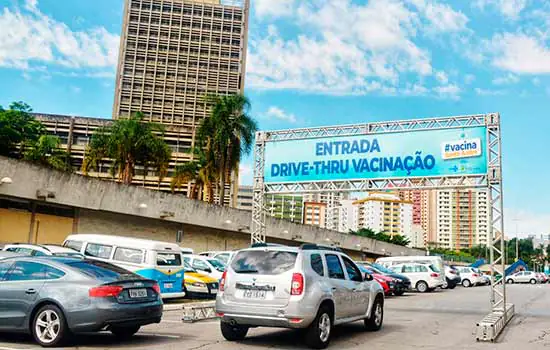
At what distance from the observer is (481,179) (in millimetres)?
20312

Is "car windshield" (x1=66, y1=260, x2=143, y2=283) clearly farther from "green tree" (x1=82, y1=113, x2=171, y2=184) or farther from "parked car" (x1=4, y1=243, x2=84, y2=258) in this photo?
"green tree" (x1=82, y1=113, x2=171, y2=184)

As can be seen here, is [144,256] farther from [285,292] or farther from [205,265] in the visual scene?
[285,292]

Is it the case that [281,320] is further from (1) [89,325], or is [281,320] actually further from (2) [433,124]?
(2) [433,124]

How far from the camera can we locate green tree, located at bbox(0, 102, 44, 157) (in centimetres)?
6278

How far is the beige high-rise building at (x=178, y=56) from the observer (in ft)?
386

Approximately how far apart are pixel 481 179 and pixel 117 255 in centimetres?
1264

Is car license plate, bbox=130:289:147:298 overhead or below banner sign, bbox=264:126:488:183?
below

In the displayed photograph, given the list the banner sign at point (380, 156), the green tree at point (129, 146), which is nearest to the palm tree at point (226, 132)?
the green tree at point (129, 146)

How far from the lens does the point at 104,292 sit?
29.0ft

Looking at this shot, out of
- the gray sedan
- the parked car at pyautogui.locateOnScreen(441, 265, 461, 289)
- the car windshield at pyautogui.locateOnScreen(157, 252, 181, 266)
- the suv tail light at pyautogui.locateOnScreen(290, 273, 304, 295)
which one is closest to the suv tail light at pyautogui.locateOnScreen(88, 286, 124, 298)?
the gray sedan

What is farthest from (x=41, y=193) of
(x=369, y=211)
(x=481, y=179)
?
(x=369, y=211)

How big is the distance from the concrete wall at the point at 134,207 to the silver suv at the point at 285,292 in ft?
55.3

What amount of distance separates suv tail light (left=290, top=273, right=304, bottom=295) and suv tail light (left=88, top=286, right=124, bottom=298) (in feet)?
9.05

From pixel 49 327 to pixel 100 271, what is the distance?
1.14m
